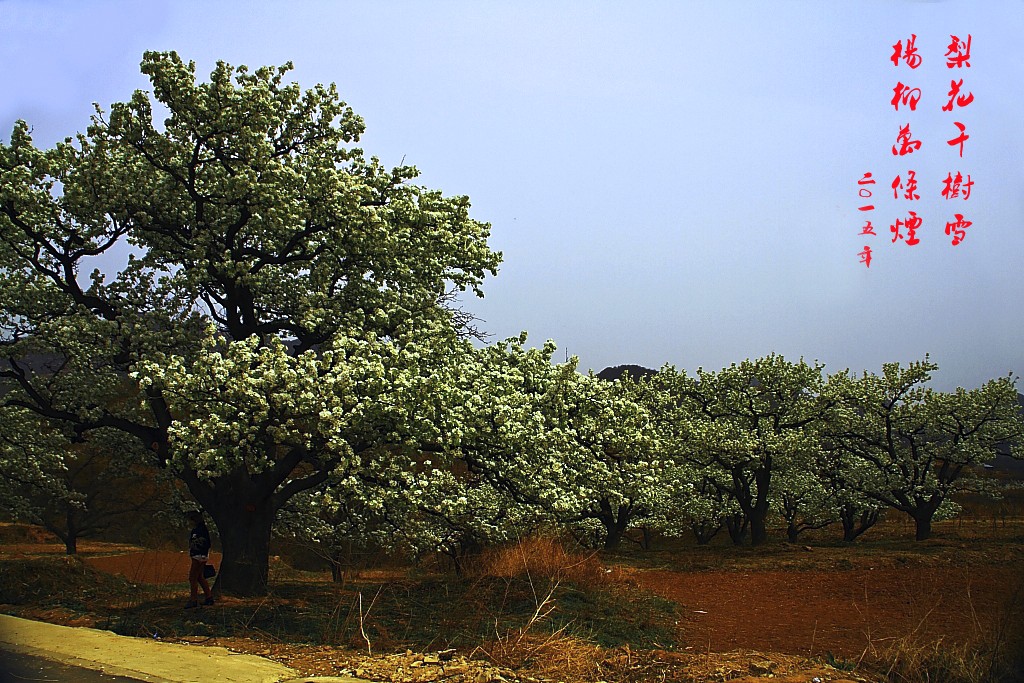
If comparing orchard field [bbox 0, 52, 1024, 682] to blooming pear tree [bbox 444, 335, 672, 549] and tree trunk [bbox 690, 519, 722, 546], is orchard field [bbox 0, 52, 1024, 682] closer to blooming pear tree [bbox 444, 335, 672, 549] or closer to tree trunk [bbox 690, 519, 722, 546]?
blooming pear tree [bbox 444, 335, 672, 549]

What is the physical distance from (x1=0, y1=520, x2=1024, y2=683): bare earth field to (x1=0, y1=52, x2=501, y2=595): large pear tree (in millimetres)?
3276

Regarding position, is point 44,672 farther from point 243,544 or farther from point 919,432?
point 919,432

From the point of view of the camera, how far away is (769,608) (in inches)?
782

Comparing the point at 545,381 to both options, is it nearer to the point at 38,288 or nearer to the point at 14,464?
the point at 38,288

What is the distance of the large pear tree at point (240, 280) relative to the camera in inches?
606

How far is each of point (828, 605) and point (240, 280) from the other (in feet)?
54.2

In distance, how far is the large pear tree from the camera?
15398mm

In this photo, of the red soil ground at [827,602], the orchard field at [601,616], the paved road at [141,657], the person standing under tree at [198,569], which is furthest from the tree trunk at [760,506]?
the paved road at [141,657]

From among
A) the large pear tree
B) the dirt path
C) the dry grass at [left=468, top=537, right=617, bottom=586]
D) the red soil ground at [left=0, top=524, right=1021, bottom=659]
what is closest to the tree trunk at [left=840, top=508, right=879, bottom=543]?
the red soil ground at [left=0, top=524, right=1021, bottom=659]

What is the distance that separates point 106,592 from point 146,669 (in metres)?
10.3

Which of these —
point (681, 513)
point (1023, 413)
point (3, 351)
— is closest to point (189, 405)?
point (3, 351)

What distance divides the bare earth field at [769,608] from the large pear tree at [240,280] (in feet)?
10.7

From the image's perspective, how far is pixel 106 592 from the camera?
65.2ft

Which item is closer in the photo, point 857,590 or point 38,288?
point 38,288
